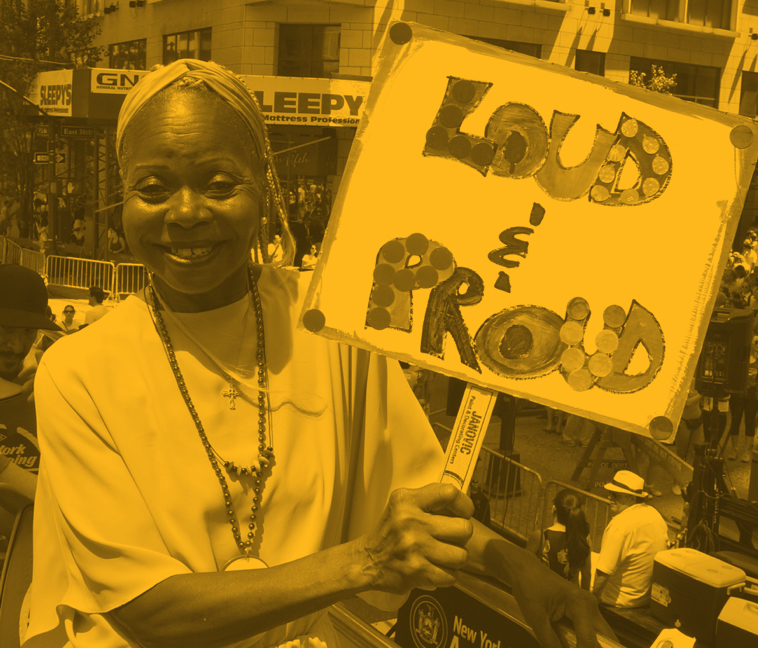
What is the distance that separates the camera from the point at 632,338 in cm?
152

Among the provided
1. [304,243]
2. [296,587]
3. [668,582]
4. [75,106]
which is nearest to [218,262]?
[296,587]

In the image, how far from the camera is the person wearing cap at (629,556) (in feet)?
17.5

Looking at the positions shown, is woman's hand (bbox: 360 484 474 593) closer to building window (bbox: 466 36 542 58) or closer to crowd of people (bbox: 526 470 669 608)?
crowd of people (bbox: 526 470 669 608)

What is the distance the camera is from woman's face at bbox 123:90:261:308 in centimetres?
158

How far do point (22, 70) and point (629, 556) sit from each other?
69.9ft

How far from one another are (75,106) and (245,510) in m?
18.4

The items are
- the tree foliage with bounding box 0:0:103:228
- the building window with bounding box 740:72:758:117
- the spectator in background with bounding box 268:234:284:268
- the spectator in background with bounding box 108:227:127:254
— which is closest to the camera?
the spectator in background with bounding box 268:234:284:268

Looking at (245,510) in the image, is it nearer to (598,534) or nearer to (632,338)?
(632,338)

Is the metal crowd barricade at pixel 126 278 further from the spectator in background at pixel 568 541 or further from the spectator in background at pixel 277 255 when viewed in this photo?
the spectator in background at pixel 277 255

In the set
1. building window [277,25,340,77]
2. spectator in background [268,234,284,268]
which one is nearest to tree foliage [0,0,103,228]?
building window [277,25,340,77]

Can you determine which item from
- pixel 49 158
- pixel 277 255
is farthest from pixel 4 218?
Result: pixel 277 255

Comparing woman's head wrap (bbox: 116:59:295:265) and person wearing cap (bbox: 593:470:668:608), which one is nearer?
woman's head wrap (bbox: 116:59:295:265)

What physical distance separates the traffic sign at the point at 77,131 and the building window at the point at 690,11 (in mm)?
15651

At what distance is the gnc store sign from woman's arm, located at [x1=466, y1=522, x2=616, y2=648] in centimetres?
1687
